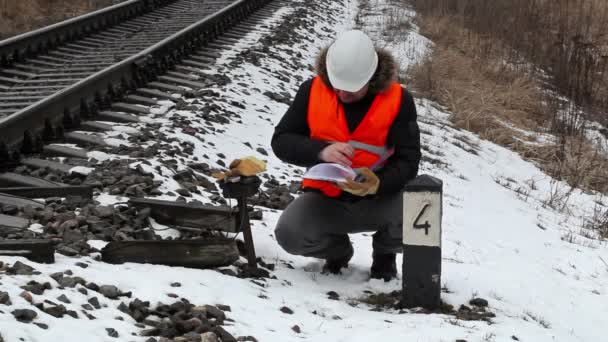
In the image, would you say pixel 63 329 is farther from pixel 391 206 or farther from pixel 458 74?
pixel 458 74

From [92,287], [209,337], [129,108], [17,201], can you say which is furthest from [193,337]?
[129,108]

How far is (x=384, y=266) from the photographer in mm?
4980

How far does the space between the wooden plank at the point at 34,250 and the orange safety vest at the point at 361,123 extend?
153cm

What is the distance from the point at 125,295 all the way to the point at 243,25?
9276 mm

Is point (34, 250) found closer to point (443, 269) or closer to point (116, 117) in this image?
point (443, 269)

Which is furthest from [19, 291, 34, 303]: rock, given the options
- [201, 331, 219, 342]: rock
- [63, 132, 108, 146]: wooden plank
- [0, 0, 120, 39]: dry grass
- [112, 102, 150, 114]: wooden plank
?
[0, 0, 120, 39]: dry grass

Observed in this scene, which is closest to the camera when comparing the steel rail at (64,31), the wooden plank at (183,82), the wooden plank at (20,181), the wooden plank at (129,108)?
the wooden plank at (20,181)

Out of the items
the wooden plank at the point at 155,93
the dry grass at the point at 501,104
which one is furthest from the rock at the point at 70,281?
the dry grass at the point at 501,104

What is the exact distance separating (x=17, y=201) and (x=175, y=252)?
112 centimetres

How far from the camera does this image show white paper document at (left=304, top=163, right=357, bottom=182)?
14.6 ft

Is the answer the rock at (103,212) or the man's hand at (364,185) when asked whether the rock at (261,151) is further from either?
the man's hand at (364,185)

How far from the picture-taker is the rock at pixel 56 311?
11.2ft

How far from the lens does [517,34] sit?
14.0 m

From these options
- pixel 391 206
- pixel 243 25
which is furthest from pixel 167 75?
pixel 391 206
